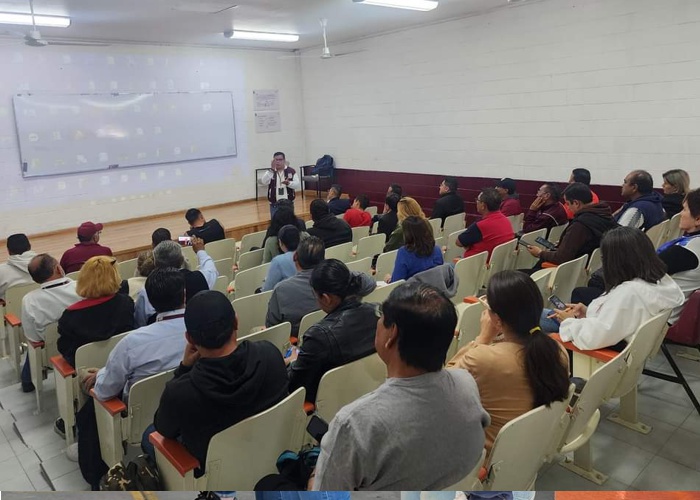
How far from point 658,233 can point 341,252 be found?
2.63 meters

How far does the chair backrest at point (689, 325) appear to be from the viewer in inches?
111

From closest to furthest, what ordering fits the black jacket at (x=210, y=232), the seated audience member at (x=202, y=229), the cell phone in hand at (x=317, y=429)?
the cell phone in hand at (x=317, y=429) → the seated audience member at (x=202, y=229) → the black jacket at (x=210, y=232)

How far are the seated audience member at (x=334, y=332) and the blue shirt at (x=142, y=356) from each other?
1.96 ft

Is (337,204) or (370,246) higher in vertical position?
(337,204)

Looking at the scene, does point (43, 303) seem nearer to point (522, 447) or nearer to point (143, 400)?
point (143, 400)

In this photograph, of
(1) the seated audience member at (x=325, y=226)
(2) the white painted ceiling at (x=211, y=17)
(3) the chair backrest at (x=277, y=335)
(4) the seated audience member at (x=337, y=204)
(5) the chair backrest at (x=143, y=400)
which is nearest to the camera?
(5) the chair backrest at (x=143, y=400)

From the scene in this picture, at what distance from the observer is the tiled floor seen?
2367 mm

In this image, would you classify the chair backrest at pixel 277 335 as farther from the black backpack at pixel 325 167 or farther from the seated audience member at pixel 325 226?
the black backpack at pixel 325 167

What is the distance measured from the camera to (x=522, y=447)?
1645 millimetres

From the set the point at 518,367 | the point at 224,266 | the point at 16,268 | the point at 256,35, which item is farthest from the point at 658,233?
the point at 256,35

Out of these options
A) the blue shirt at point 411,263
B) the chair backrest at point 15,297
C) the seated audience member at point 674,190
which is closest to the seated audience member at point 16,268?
the chair backrest at point 15,297

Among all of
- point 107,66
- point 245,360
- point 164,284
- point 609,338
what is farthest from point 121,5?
point 609,338

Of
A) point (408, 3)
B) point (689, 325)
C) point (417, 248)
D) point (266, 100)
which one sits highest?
point (408, 3)

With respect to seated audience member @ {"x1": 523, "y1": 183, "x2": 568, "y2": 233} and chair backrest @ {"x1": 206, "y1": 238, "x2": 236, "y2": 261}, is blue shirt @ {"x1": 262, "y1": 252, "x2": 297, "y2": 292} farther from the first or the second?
seated audience member @ {"x1": 523, "y1": 183, "x2": 568, "y2": 233}
